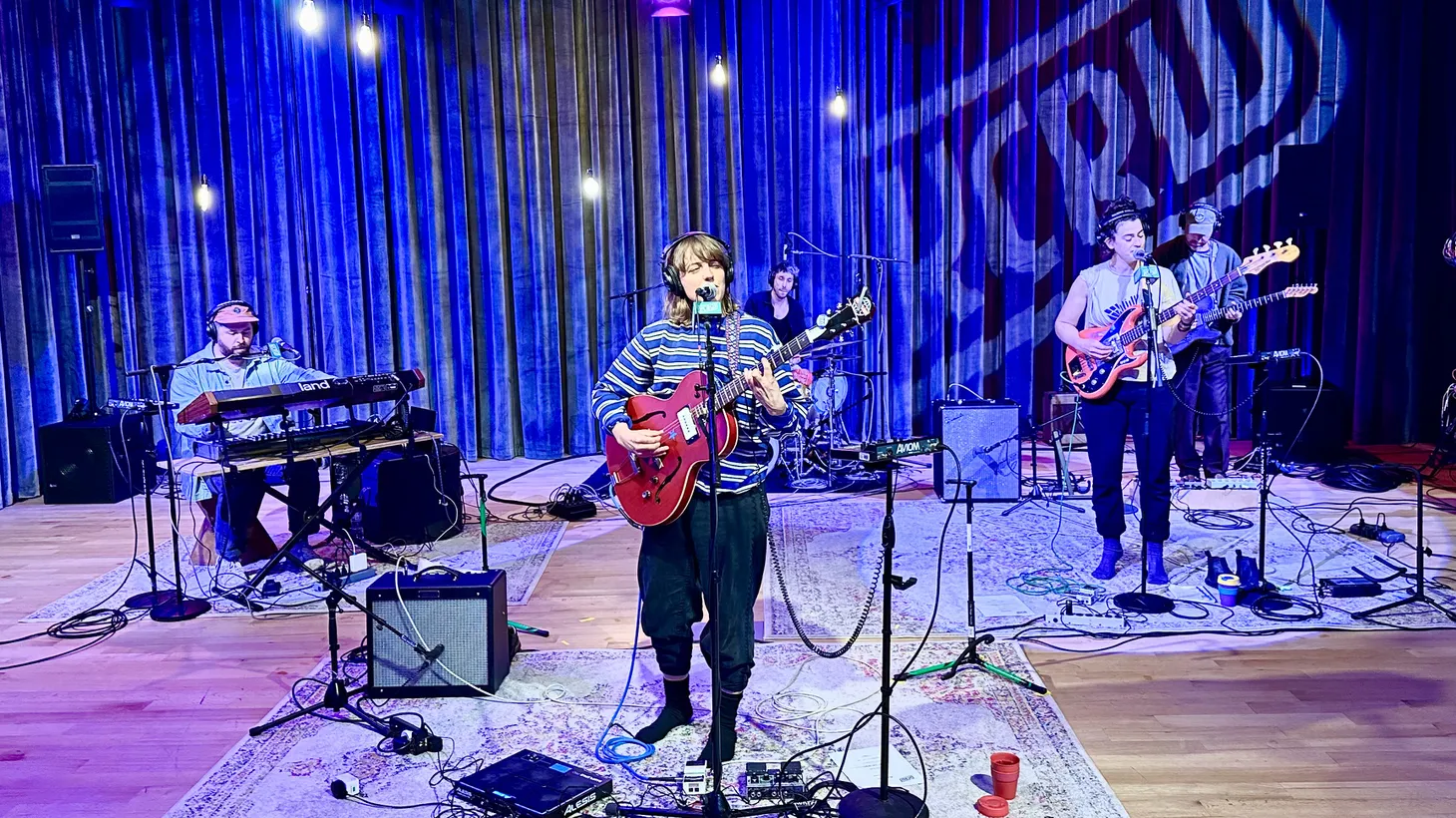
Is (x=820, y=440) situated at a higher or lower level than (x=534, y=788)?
higher

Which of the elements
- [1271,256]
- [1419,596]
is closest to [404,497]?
[1271,256]

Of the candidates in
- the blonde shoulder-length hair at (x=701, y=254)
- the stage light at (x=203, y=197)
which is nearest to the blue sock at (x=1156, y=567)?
the blonde shoulder-length hair at (x=701, y=254)

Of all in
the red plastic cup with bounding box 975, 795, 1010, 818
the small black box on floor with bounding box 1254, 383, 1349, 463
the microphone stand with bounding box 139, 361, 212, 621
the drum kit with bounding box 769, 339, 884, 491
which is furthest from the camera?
the small black box on floor with bounding box 1254, 383, 1349, 463

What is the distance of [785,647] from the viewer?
403cm

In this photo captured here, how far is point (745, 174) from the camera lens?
329 inches

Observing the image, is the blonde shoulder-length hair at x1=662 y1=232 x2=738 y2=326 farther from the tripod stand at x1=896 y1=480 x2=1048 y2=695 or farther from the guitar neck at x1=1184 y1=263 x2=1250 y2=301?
the guitar neck at x1=1184 y1=263 x2=1250 y2=301

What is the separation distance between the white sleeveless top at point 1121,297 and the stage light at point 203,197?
6.05 m

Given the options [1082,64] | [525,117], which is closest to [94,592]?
[525,117]

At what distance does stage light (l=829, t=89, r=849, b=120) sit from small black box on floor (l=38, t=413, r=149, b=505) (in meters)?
5.36

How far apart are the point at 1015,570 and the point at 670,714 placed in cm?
224

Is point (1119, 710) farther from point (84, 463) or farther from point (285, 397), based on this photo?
point (84, 463)

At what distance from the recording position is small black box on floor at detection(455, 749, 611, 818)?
2750 mm

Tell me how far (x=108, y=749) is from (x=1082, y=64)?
7.73 m

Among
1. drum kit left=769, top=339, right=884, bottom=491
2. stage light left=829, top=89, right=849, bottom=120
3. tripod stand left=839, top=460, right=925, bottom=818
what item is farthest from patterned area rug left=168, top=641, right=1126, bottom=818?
stage light left=829, top=89, right=849, bottom=120
